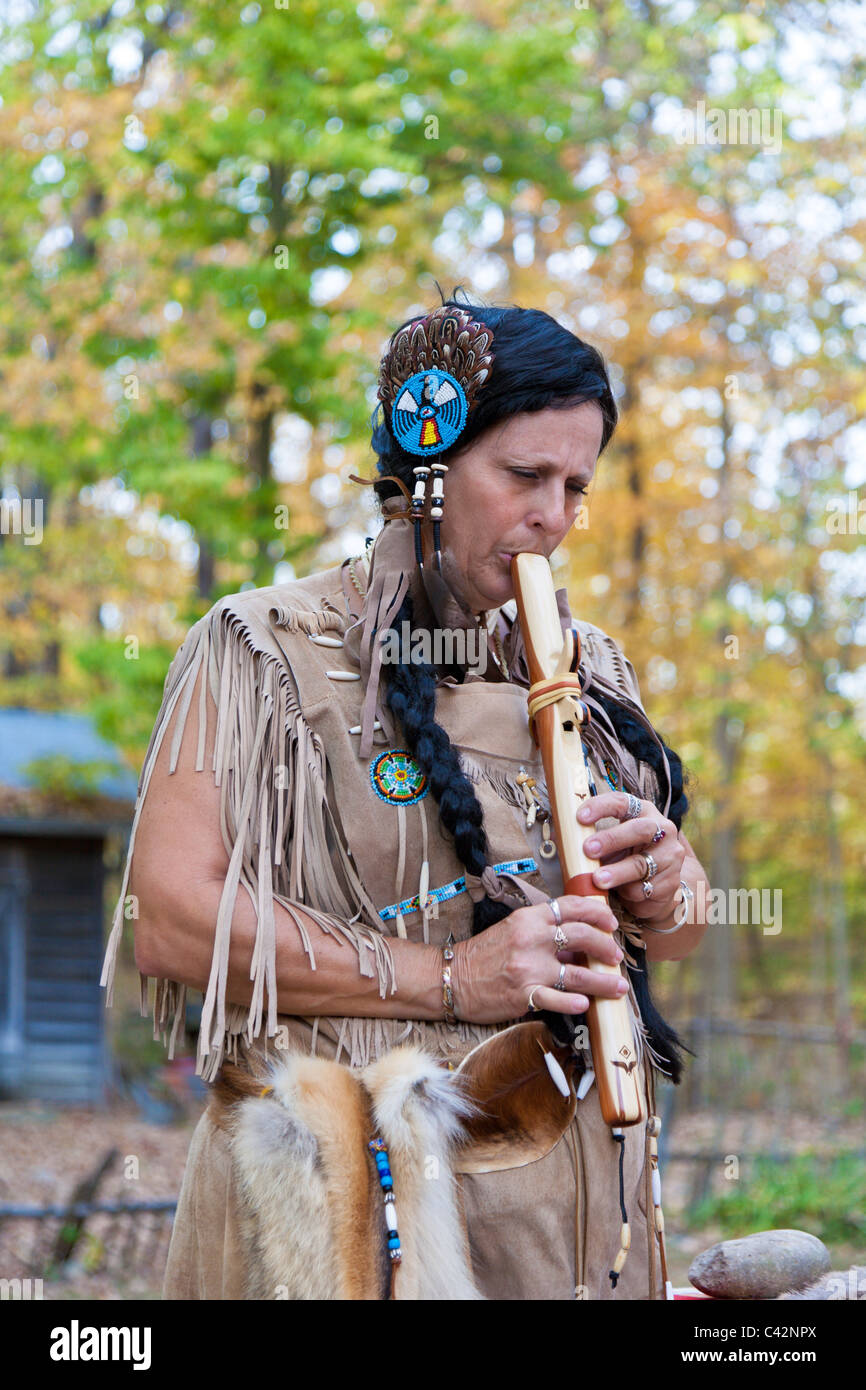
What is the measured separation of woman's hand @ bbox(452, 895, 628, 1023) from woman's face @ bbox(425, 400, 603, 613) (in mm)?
484

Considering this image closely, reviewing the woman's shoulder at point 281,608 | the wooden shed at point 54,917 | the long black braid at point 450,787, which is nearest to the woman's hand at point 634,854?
the long black braid at point 450,787

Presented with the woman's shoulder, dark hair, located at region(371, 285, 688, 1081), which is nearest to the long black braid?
dark hair, located at region(371, 285, 688, 1081)

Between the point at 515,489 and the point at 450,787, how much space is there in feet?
1.40

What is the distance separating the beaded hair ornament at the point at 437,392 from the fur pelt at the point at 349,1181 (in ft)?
2.41

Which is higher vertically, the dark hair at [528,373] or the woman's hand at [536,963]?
the dark hair at [528,373]

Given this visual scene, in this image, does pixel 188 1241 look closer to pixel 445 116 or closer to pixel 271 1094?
pixel 271 1094

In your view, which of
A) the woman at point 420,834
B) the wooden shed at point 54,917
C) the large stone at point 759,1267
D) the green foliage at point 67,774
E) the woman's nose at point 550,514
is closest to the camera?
the woman at point 420,834

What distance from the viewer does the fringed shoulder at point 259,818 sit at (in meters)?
1.69

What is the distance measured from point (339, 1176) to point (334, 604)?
81 cm

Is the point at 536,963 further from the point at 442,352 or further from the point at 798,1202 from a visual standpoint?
the point at 798,1202

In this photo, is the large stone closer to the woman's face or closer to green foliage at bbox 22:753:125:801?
the woman's face

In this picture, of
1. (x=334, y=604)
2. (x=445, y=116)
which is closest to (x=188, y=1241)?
(x=334, y=604)

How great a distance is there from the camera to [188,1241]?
1829 millimetres

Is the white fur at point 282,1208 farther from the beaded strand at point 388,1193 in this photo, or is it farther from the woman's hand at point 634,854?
the woman's hand at point 634,854
